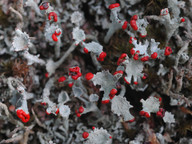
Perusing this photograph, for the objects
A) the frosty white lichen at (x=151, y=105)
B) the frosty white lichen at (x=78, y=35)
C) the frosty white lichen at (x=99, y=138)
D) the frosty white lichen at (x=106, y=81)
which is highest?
the frosty white lichen at (x=78, y=35)

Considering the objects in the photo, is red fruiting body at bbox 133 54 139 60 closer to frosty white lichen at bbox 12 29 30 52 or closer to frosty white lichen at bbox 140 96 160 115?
frosty white lichen at bbox 140 96 160 115

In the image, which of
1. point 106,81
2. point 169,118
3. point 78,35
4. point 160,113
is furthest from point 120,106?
point 78,35

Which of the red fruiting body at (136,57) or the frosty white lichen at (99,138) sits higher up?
the red fruiting body at (136,57)

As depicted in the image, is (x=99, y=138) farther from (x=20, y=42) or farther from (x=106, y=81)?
(x=20, y=42)

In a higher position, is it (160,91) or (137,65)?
(137,65)

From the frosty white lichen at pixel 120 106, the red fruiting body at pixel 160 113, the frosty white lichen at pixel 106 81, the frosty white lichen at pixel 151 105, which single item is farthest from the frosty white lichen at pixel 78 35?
the red fruiting body at pixel 160 113

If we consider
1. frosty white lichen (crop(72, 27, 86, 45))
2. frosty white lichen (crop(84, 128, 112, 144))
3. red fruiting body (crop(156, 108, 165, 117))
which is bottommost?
frosty white lichen (crop(84, 128, 112, 144))

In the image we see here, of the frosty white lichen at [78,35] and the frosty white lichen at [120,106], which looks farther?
the frosty white lichen at [78,35]

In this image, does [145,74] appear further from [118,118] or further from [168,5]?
[168,5]

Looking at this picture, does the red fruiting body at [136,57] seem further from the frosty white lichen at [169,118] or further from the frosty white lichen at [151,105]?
the frosty white lichen at [169,118]

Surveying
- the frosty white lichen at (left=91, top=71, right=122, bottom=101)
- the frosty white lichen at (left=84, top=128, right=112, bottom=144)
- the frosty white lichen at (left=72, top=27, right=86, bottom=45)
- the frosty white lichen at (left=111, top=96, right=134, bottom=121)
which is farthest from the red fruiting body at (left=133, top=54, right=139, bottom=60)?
the frosty white lichen at (left=84, top=128, right=112, bottom=144)

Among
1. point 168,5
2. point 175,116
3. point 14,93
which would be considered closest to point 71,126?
point 14,93
